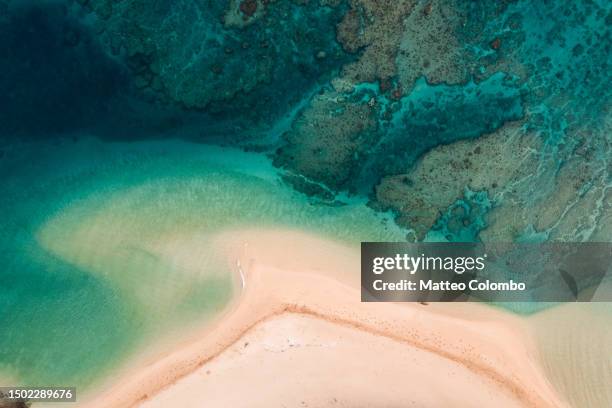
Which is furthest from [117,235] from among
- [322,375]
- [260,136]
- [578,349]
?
[578,349]

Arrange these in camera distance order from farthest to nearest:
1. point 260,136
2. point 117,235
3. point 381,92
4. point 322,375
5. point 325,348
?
point 260,136 < point 381,92 < point 117,235 < point 325,348 < point 322,375

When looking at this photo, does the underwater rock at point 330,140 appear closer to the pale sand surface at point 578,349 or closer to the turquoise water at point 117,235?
the turquoise water at point 117,235

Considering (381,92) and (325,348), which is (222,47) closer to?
(381,92)

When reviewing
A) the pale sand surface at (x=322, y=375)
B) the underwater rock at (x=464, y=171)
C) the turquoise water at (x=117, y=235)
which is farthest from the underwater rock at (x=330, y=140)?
the pale sand surface at (x=322, y=375)

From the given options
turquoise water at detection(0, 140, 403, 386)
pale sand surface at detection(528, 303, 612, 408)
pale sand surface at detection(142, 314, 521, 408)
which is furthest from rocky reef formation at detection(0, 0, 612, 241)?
pale sand surface at detection(142, 314, 521, 408)

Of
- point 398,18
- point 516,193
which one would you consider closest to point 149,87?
point 398,18

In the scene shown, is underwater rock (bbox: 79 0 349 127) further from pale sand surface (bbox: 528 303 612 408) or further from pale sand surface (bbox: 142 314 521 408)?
pale sand surface (bbox: 528 303 612 408)
